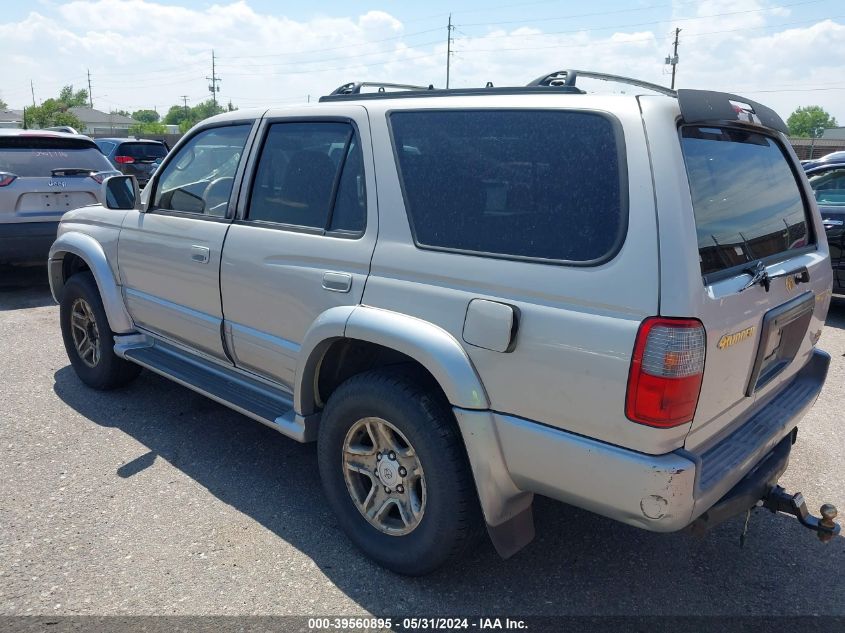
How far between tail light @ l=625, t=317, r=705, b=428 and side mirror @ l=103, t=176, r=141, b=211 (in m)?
3.42

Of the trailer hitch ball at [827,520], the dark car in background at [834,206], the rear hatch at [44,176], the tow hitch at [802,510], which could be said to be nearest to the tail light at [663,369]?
the tow hitch at [802,510]

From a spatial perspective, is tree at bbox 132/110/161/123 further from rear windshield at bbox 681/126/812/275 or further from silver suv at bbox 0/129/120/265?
rear windshield at bbox 681/126/812/275

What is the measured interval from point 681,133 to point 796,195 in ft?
4.13

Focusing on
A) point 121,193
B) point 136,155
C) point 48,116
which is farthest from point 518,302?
point 48,116

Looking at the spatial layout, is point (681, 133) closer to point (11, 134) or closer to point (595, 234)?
point (595, 234)

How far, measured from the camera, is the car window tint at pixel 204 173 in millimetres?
3705

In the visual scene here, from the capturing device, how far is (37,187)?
24.3ft

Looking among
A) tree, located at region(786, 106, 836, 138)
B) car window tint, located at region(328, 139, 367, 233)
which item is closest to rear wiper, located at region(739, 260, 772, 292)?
car window tint, located at region(328, 139, 367, 233)

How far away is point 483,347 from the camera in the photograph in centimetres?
239

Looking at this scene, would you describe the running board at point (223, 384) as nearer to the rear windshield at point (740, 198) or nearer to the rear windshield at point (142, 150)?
the rear windshield at point (740, 198)

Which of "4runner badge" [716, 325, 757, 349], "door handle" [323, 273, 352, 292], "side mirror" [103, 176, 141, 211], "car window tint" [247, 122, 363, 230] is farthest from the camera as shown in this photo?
"side mirror" [103, 176, 141, 211]

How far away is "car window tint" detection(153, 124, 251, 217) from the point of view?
146 inches

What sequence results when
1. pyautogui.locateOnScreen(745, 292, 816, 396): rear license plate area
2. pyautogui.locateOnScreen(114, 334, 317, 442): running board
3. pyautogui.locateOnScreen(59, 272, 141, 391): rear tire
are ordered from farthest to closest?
pyautogui.locateOnScreen(59, 272, 141, 391): rear tire, pyautogui.locateOnScreen(114, 334, 317, 442): running board, pyautogui.locateOnScreen(745, 292, 816, 396): rear license plate area

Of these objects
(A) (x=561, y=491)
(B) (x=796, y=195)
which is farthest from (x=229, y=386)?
(B) (x=796, y=195)
